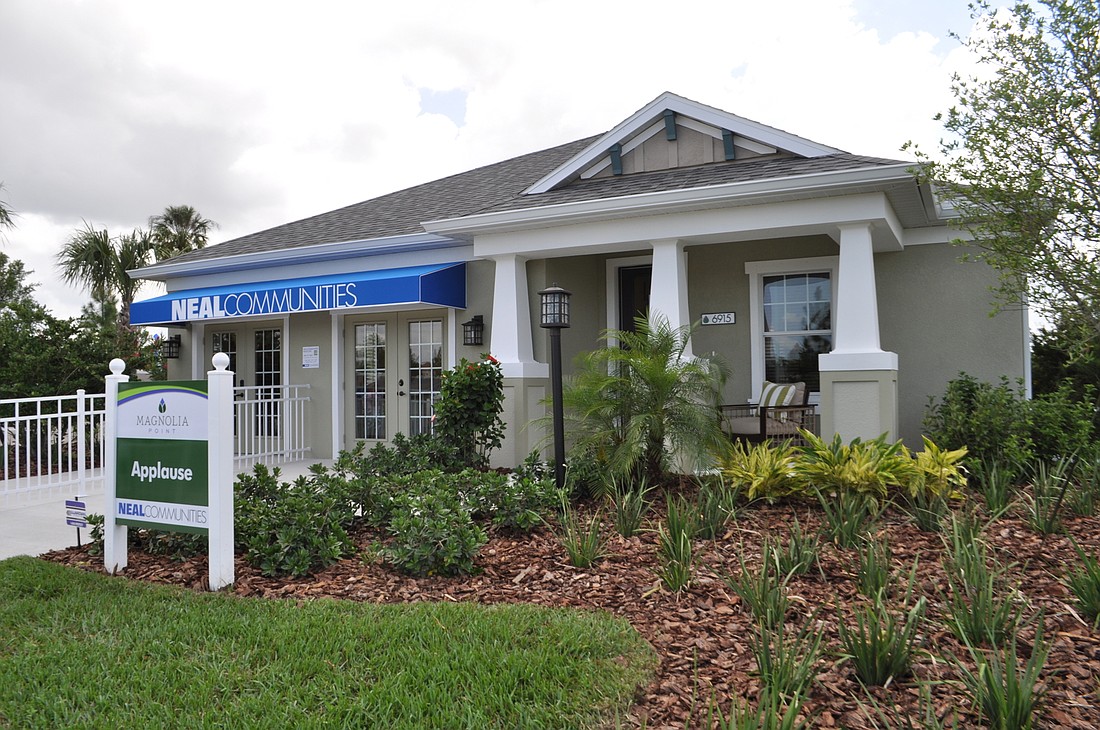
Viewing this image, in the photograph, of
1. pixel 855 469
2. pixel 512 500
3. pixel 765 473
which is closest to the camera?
pixel 512 500

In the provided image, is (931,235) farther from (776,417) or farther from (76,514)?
(76,514)

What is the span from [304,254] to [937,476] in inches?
353

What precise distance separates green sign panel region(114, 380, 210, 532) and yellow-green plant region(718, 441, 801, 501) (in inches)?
160

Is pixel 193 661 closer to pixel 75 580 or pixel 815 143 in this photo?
pixel 75 580

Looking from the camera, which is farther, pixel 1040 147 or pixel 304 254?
pixel 304 254

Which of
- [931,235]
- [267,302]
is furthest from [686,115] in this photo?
[267,302]

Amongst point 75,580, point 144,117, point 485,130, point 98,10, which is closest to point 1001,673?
point 75,580

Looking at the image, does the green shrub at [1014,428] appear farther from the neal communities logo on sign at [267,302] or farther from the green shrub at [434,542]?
the neal communities logo on sign at [267,302]

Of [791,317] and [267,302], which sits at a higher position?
[267,302]

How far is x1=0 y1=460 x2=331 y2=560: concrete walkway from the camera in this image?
6.09m

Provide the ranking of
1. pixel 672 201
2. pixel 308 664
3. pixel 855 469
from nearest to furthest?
pixel 308 664, pixel 855 469, pixel 672 201

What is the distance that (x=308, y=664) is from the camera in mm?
3398

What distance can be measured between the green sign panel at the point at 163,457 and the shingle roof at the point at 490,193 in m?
4.96

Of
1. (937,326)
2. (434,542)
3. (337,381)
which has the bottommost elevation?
(434,542)
